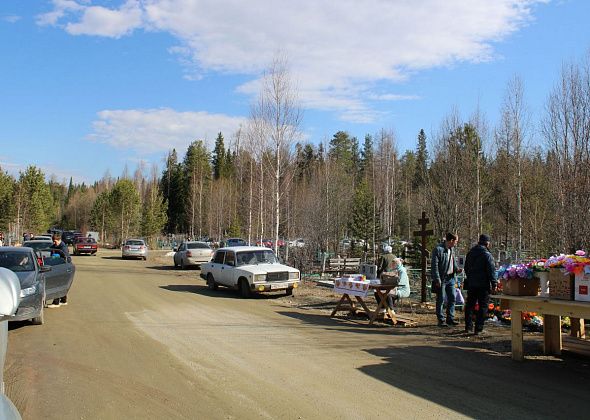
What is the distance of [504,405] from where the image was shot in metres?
5.83

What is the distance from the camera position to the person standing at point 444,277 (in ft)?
37.0

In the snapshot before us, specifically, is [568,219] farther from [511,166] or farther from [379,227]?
[379,227]

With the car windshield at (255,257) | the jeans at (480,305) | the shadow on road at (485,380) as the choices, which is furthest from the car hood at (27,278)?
the jeans at (480,305)

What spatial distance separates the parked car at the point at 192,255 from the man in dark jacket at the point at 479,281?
71.4ft

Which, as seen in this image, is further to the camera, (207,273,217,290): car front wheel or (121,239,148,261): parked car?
(121,239,148,261): parked car

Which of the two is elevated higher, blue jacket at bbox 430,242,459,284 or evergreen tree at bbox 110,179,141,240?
evergreen tree at bbox 110,179,141,240

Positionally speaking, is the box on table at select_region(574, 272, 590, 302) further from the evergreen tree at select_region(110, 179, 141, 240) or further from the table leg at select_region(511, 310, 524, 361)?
the evergreen tree at select_region(110, 179, 141, 240)

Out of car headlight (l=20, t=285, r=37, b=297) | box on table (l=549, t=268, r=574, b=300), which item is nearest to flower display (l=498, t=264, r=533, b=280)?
box on table (l=549, t=268, r=574, b=300)

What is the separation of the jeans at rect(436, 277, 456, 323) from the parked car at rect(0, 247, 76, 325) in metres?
8.26

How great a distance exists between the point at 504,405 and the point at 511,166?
2855 cm

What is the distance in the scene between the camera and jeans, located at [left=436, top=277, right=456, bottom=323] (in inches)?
443

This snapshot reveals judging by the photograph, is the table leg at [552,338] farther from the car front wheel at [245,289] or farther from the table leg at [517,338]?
the car front wheel at [245,289]

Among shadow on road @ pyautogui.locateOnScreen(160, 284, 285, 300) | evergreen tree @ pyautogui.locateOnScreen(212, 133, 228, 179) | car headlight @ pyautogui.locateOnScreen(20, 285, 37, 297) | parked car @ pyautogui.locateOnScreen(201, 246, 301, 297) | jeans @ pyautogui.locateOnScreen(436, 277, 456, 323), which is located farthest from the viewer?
evergreen tree @ pyautogui.locateOnScreen(212, 133, 228, 179)

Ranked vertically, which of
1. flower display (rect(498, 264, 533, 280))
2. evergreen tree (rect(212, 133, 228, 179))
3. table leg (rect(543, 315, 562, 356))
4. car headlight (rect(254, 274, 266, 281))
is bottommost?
table leg (rect(543, 315, 562, 356))
